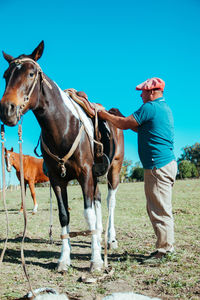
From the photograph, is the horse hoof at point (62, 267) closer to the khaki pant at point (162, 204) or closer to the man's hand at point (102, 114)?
the khaki pant at point (162, 204)

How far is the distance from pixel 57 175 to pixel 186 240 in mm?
3058

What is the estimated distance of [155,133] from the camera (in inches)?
163

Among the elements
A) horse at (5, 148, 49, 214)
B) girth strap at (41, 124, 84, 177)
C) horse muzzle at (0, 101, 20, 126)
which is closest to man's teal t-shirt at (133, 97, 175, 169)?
girth strap at (41, 124, 84, 177)

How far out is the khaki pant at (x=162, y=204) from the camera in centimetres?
409

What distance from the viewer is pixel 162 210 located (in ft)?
13.5

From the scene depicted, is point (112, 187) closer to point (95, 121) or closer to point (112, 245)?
point (112, 245)

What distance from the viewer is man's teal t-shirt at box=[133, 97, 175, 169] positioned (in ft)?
A: 13.4

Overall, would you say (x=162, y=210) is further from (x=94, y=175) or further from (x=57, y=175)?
(x=57, y=175)

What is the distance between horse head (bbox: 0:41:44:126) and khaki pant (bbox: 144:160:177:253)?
209cm

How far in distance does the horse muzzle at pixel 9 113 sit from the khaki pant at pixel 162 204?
213 cm

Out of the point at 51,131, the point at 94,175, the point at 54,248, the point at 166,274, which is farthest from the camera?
the point at 54,248

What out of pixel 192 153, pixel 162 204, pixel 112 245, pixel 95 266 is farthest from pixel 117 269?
pixel 192 153

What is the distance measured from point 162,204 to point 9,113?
2.50 metres

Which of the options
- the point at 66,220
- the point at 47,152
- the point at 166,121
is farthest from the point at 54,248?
the point at 166,121
